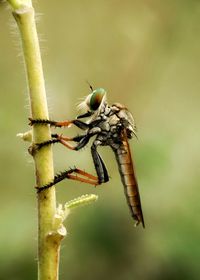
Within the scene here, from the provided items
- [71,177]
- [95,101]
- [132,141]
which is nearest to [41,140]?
[71,177]

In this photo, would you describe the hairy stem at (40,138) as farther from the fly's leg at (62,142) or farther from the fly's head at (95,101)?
the fly's head at (95,101)

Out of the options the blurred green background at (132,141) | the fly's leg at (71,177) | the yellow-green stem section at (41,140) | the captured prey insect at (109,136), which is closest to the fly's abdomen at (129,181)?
the captured prey insect at (109,136)

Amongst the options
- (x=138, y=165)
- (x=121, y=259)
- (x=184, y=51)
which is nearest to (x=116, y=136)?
(x=138, y=165)

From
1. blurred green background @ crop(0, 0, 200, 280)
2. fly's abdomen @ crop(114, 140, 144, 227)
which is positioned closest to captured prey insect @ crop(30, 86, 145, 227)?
fly's abdomen @ crop(114, 140, 144, 227)

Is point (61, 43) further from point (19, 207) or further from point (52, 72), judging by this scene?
point (19, 207)

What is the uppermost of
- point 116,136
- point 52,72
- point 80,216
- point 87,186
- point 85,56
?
point 85,56

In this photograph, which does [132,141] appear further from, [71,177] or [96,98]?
[71,177]
